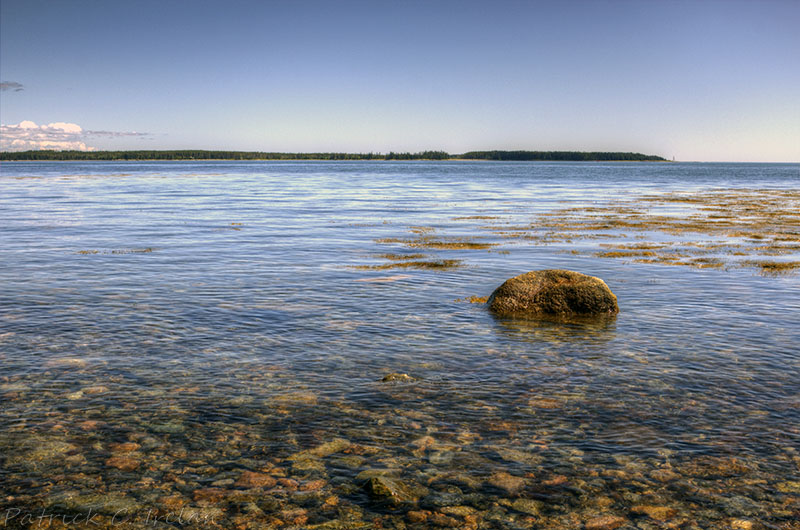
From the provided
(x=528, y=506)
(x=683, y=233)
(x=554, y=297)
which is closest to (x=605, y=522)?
(x=528, y=506)

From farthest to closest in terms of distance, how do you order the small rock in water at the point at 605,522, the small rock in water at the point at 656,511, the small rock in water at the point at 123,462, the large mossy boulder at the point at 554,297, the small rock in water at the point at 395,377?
the large mossy boulder at the point at 554,297 < the small rock in water at the point at 395,377 < the small rock in water at the point at 123,462 < the small rock in water at the point at 656,511 < the small rock in water at the point at 605,522

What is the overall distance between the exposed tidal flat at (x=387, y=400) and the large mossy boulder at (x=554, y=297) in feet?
2.08

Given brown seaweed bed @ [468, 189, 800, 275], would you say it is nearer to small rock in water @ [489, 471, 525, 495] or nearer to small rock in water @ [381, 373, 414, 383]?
small rock in water @ [381, 373, 414, 383]

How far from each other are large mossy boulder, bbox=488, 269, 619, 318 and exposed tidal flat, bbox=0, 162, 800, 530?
25.0 inches

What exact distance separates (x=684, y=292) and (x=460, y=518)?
41.9ft

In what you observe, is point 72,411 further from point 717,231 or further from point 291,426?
point 717,231

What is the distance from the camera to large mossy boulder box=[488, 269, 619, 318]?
46.9ft

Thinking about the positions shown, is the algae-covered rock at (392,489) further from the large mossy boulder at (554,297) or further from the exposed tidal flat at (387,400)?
the large mossy boulder at (554,297)

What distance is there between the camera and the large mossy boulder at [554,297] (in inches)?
563

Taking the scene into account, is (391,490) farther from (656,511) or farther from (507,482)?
(656,511)

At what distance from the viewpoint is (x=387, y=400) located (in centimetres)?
905

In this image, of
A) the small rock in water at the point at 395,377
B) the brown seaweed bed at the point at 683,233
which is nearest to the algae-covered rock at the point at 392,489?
the small rock in water at the point at 395,377

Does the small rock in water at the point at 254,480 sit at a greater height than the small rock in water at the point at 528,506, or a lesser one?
lesser

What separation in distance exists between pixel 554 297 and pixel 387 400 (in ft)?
22.0
